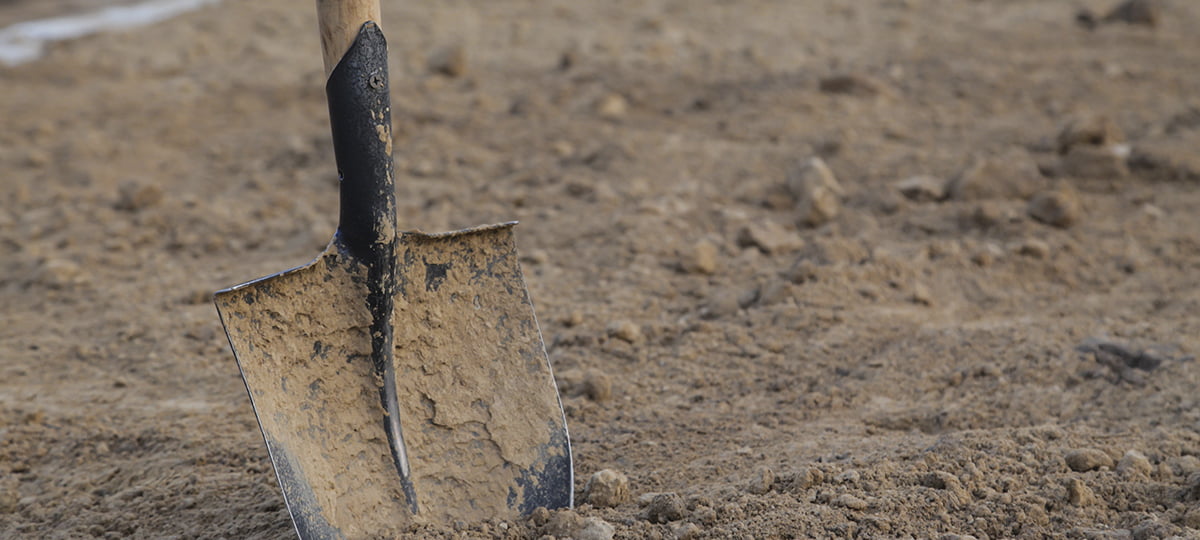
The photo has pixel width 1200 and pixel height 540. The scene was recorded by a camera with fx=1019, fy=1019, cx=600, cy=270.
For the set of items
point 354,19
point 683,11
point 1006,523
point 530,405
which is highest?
point 683,11

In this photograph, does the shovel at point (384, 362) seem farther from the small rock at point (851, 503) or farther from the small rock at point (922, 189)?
the small rock at point (922, 189)

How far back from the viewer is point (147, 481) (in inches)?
91.0

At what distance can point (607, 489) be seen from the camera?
2092mm

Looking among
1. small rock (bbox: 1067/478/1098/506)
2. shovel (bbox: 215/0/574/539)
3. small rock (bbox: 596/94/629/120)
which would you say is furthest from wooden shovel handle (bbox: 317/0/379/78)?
small rock (bbox: 596/94/629/120)

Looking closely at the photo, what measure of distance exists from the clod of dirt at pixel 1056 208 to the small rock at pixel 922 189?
0.34 metres

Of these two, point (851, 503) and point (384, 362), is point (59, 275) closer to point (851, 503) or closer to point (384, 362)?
point (384, 362)

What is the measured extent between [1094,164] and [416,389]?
3.09 meters

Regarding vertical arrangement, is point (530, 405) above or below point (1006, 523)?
above

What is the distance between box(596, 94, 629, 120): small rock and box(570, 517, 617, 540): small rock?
3.14 meters

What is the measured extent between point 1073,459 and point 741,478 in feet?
2.23

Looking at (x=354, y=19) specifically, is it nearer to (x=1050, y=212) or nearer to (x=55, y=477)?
(x=55, y=477)

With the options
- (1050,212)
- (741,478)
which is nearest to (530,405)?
(741,478)

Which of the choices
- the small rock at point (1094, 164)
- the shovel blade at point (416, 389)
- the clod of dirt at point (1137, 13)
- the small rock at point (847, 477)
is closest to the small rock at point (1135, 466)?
the small rock at point (847, 477)

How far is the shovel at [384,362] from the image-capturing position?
6.34ft
